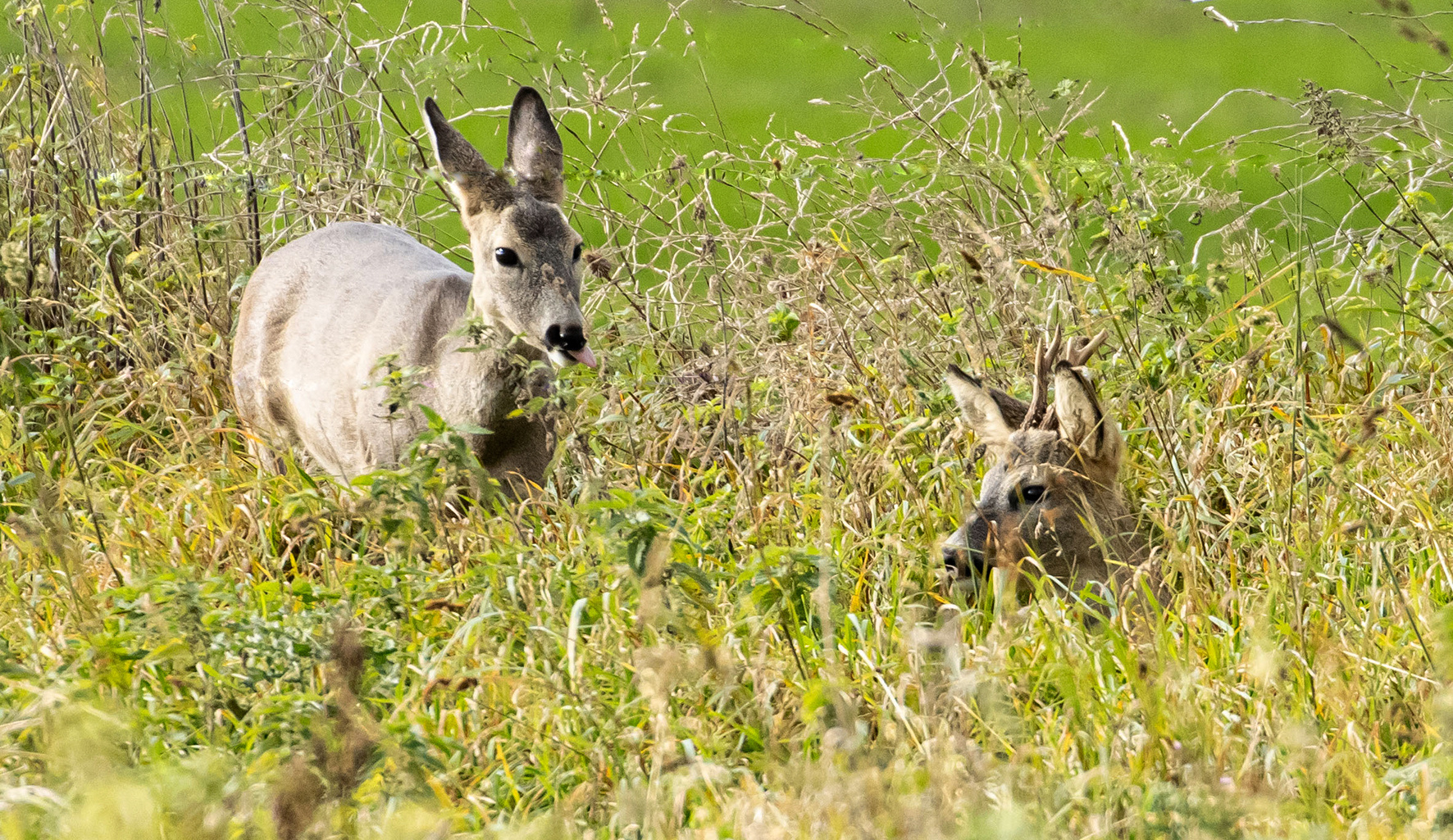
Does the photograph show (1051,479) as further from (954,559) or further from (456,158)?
(456,158)

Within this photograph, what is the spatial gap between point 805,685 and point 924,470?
4.45 feet

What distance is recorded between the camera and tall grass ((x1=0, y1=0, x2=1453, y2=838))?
2.20 meters

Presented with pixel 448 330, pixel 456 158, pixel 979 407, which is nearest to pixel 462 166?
pixel 456 158

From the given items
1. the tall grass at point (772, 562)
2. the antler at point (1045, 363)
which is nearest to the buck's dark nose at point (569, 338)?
the tall grass at point (772, 562)

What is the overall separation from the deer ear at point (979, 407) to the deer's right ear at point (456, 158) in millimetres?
1645

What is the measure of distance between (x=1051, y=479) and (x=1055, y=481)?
0.04ft

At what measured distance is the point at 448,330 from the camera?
14.3 feet

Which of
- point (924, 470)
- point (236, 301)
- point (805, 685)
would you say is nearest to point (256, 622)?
point (805, 685)

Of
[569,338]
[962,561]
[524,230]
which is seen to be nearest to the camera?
[962,561]

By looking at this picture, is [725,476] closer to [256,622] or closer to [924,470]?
[924,470]

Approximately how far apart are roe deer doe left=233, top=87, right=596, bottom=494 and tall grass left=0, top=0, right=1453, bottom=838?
17cm

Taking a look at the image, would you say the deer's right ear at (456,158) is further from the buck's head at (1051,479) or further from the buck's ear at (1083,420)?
the buck's ear at (1083,420)

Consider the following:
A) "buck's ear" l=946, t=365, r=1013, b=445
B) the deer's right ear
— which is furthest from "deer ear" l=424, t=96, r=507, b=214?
"buck's ear" l=946, t=365, r=1013, b=445

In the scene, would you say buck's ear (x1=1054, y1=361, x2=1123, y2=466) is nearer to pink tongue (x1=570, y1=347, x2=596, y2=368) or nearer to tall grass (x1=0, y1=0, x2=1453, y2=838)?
tall grass (x1=0, y1=0, x2=1453, y2=838)
